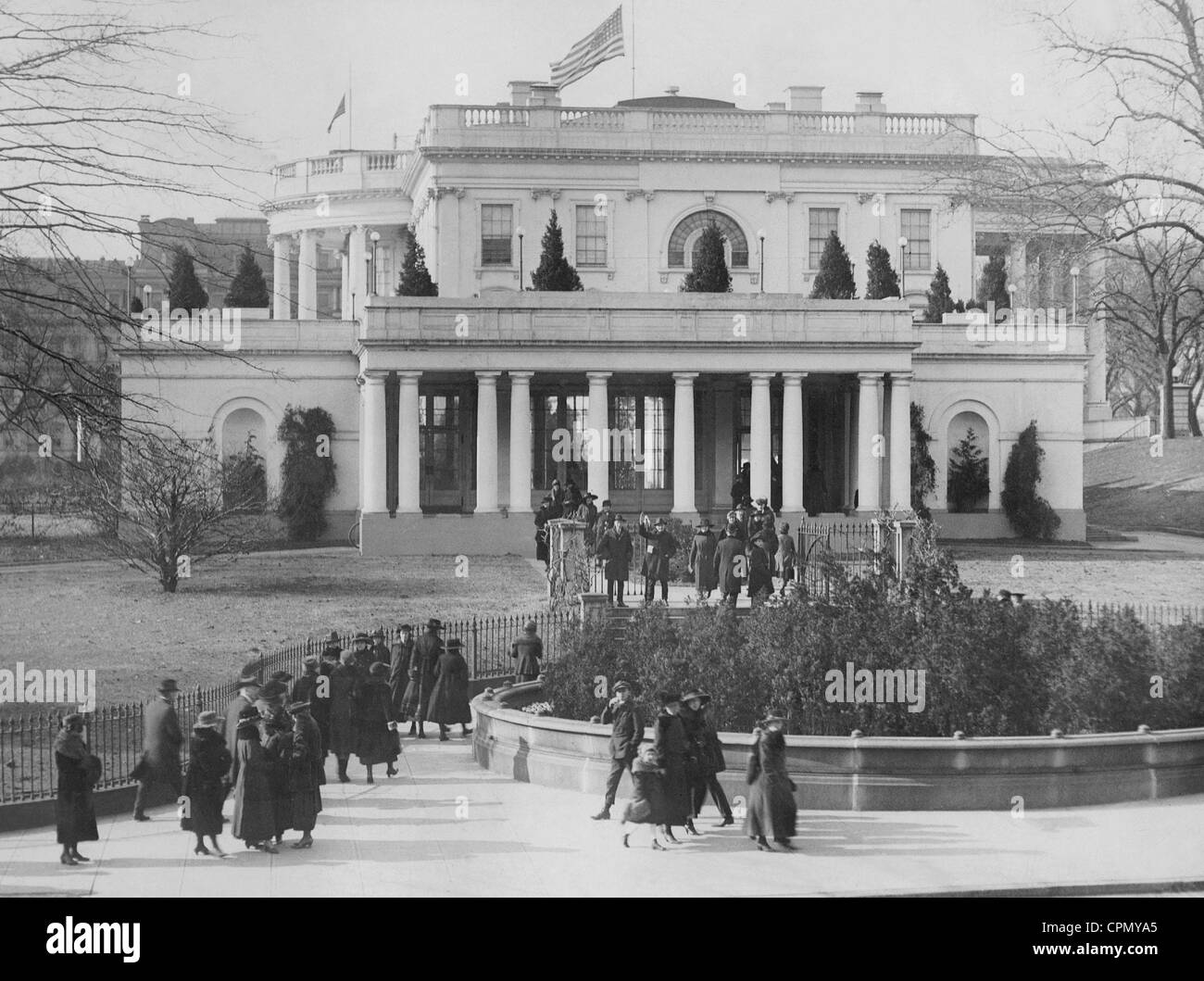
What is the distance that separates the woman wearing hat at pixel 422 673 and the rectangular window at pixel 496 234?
35672 mm

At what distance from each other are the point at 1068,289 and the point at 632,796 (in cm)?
4271

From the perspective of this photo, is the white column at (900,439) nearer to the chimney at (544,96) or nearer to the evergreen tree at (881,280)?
the evergreen tree at (881,280)

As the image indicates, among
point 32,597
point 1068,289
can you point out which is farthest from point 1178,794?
point 1068,289

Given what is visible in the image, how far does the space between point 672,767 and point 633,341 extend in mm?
27959

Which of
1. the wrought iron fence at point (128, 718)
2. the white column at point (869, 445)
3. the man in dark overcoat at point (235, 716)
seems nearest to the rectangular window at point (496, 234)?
the white column at point (869, 445)

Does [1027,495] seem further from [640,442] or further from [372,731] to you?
[372,731]

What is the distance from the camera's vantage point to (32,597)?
3023 cm

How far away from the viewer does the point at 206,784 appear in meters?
13.8

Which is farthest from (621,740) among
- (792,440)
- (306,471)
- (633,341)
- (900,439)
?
(306,471)

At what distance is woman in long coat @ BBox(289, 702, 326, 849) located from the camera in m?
14.0

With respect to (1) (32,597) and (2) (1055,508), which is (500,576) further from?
(2) (1055,508)

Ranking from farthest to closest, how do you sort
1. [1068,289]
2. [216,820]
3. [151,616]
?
[1068,289]
[151,616]
[216,820]

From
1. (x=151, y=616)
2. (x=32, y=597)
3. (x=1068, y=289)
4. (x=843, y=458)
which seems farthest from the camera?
(x=1068, y=289)

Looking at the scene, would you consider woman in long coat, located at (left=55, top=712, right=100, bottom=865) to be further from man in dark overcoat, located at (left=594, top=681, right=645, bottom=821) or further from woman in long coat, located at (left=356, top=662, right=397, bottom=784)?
man in dark overcoat, located at (left=594, top=681, right=645, bottom=821)
